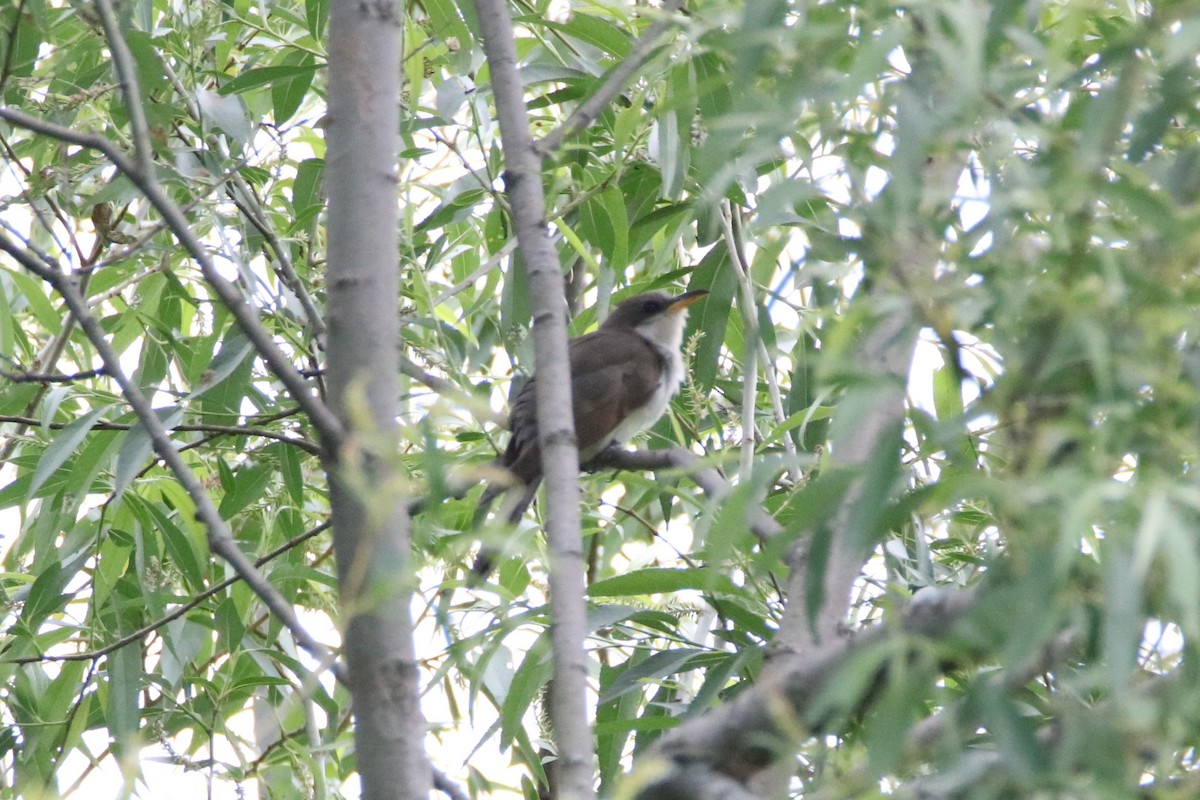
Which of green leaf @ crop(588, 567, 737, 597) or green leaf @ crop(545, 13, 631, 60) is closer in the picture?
green leaf @ crop(588, 567, 737, 597)

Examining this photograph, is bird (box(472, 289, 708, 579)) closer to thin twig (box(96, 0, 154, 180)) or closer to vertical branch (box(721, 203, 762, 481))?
vertical branch (box(721, 203, 762, 481))

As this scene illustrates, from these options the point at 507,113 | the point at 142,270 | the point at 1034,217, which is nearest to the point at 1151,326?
the point at 1034,217

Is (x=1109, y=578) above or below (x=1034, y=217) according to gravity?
below

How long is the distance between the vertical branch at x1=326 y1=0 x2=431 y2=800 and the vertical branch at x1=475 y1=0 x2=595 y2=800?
18 cm

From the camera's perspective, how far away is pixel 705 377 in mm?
3871

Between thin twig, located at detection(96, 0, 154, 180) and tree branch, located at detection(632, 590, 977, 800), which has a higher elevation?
thin twig, located at detection(96, 0, 154, 180)

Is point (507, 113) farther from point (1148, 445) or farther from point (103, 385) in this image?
point (103, 385)

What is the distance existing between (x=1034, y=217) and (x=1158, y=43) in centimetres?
33

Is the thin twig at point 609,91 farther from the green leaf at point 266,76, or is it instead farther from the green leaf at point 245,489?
the green leaf at point 245,489

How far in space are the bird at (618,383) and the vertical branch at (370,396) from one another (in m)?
2.38

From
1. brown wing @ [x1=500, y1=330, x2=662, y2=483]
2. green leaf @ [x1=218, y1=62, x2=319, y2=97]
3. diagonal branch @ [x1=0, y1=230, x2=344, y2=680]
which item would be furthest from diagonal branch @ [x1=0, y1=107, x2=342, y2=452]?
brown wing @ [x1=500, y1=330, x2=662, y2=483]

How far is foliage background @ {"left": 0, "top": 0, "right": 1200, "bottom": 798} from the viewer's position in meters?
1.33

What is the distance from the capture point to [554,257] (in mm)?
2068

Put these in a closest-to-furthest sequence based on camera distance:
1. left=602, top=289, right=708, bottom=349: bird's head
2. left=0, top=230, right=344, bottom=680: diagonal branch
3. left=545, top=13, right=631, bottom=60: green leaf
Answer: left=0, top=230, right=344, bottom=680: diagonal branch
left=545, top=13, right=631, bottom=60: green leaf
left=602, top=289, right=708, bottom=349: bird's head
